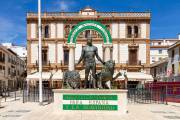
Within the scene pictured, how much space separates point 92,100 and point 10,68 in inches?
2091

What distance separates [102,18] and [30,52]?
1183cm

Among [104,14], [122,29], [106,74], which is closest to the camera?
[106,74]

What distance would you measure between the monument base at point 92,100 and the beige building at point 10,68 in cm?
3433

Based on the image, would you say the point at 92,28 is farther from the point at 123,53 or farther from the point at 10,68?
the point at 10,68

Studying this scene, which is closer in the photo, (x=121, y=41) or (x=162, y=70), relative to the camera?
(x=121, y=41)

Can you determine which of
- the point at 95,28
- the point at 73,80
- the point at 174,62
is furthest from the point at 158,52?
the point at 73,80

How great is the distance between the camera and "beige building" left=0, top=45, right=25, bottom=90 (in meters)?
54.6

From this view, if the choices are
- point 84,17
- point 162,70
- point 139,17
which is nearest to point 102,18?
point 84,17

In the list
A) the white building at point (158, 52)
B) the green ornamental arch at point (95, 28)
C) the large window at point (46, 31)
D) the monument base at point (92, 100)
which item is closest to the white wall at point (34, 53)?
the large window at point (46, 31)

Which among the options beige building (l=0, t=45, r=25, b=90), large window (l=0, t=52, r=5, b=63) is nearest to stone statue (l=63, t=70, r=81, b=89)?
beige building (l=0, t=45, r=25, b=90)

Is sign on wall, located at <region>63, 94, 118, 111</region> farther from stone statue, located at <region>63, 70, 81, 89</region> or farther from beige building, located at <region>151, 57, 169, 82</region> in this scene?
beige building, located at <region>151, 57, 169, 82</region>

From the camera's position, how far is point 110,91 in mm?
13047

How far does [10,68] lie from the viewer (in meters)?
63.0

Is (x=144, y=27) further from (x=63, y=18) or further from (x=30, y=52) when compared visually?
(x=30, y=52)
